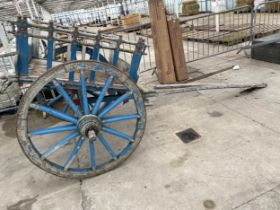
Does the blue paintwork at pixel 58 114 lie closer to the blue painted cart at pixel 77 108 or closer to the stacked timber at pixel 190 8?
the blue painted cart at pixel 77 108

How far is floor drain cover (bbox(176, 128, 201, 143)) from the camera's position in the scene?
2.78 meters

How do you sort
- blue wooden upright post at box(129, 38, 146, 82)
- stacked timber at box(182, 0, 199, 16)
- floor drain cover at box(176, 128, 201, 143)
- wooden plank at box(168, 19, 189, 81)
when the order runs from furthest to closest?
1. stacked timber at box(182, 0, 199, 16)
2. wooden plank at box(168, 19, 189, 81)
3. floor drain cover at box(176, 128, 201, 143)
4. blue wooden upright post at box(129, 38, 146, 82)

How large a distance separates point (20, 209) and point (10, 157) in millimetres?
986

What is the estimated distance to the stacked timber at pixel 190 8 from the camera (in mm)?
15472

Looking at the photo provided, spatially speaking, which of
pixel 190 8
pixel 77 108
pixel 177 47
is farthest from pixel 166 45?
pixel 190 8

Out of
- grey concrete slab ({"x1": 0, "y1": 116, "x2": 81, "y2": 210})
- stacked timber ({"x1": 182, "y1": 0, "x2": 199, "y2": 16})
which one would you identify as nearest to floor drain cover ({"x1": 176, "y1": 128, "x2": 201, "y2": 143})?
grey concrete slab ({"x1": 0, "y1": 116, "x2": 81, "y2": 210})

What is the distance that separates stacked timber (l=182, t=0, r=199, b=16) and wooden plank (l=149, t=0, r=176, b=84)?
1244 centimetres

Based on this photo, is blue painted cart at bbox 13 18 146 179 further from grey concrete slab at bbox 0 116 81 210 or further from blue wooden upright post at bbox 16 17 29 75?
grey concrete slab at bbox 0 116 81 210

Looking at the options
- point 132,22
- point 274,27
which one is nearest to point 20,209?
point 274,27

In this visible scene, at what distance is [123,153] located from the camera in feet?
7.88

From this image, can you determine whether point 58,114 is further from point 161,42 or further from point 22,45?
point 161,42

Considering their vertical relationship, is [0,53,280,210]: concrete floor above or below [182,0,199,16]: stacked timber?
below

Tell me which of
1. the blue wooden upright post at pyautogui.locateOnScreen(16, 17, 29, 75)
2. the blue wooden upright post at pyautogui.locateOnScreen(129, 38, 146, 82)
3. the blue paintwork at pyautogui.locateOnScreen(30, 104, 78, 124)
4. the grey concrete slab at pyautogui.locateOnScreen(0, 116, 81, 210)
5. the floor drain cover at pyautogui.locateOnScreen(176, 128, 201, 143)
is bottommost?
the floor drain cover at pyautogui.locateOnScreen(176, 128, 201, 143)

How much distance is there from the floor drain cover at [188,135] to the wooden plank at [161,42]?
5.53 ft
